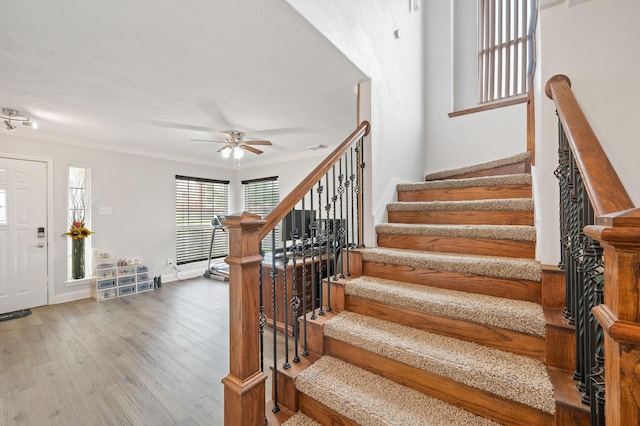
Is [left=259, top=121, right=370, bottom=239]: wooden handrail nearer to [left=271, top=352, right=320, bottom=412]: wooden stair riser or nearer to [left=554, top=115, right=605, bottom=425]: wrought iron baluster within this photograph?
[left=271, top=352, right=320, bottom=412]: wooden stair riser

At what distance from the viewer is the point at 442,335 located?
1507 millimetres

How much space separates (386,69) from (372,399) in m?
2.60

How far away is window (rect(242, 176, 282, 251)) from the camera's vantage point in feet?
19.5

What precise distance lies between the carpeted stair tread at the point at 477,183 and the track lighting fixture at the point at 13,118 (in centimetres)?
412

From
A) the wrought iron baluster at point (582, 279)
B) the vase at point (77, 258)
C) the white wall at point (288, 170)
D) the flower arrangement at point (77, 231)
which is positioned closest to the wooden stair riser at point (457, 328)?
the wrought iron baluster at point (582, 279)

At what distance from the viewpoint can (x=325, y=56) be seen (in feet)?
6.75

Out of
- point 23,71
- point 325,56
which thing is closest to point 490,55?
point 325,56

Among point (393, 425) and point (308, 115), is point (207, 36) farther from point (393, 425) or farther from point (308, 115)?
point (393, 425)

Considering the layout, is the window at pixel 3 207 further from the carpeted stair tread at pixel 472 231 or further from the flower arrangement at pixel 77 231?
the carpeted stair tread at pixel 472 231

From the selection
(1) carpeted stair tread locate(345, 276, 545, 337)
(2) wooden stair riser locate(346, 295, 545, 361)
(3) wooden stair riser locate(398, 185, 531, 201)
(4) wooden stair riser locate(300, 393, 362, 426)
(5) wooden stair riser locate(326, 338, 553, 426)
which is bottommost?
(4) wooden stair riser locate(300, 393, 362, 426)

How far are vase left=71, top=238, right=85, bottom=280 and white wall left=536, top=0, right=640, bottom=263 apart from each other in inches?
217

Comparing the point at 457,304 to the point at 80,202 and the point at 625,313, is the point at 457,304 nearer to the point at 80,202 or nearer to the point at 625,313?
the point at 625,313

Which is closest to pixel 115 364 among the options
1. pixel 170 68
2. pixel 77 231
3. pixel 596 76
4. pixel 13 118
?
pixel 170 68

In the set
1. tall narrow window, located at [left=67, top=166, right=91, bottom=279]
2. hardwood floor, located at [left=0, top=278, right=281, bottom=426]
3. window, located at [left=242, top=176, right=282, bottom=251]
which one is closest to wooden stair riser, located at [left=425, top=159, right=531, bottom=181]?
hardwood floor, located at [left=0, top=278, right=281, bottom=426]
